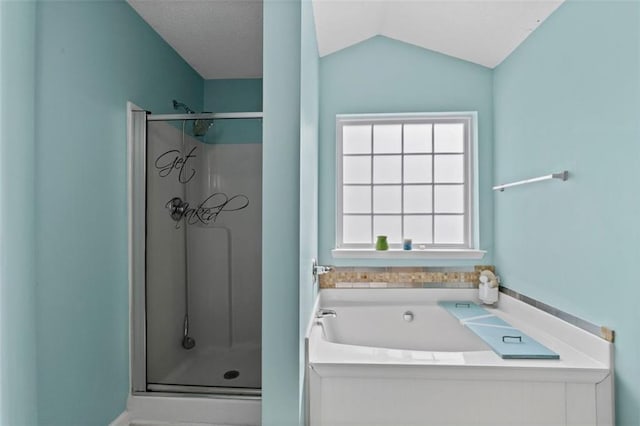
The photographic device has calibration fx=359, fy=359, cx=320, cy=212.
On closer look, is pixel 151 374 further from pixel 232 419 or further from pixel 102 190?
pixel 102 190

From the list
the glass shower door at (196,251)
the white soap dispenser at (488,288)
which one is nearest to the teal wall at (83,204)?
the glass shower door at (196,251)

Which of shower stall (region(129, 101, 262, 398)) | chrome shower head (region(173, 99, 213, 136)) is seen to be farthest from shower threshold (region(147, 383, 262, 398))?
chrome shower head (region(173, 99, 213, 136))

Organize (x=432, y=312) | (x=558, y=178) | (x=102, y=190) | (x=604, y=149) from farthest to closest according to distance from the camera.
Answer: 1. (x=432, y=312)
2. (x=102, y=190)
3. (x=558, y=178)
4. (x=604, y=149)

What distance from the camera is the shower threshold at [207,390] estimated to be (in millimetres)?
2037

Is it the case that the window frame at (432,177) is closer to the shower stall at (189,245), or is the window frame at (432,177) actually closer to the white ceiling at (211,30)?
the shower stall at (189,245)

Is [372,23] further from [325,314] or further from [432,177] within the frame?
[325,314]

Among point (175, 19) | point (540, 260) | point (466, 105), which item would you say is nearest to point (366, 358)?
point (540, 260)

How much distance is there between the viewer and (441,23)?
7.16 feet

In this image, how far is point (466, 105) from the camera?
250 centimetres

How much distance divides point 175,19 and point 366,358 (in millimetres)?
2229

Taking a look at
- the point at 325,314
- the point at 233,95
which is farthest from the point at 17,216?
the point at 233,95

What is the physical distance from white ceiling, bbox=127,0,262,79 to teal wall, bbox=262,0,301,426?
84cm

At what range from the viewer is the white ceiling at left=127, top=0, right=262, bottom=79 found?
6.88 ft

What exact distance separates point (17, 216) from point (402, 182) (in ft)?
7.14
